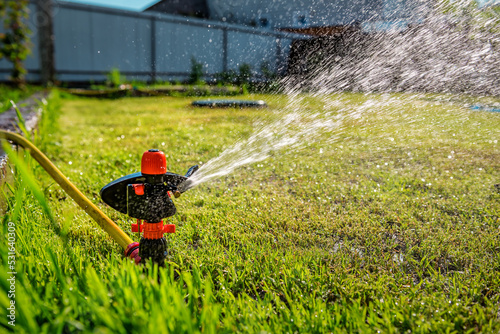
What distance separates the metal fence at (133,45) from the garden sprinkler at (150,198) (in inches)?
284

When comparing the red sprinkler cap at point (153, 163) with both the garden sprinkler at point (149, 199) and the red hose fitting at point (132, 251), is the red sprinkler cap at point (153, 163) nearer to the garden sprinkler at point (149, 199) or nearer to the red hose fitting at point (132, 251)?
the garden sprinkler at point (149, 199)

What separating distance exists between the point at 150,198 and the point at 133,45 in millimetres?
11312

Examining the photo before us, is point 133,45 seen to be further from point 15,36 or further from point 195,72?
point 15,36

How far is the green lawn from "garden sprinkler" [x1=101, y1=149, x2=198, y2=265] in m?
0.11

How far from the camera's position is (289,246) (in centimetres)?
175

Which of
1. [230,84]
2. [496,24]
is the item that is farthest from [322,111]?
[230,84]

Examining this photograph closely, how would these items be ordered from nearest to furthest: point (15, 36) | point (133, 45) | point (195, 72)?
point (15, 36) < point (133, 45) < point (195, 72)

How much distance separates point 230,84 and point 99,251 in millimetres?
9251

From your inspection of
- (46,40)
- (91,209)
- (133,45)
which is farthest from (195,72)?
(91,209)

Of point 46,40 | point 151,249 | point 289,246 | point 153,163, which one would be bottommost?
point 289,246

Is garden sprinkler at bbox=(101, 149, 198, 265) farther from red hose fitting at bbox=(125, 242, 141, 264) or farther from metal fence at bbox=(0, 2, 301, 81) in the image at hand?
metal fence at bbox=(0, 2, 301, 81)

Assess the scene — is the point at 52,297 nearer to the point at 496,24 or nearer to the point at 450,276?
the point at 450,276

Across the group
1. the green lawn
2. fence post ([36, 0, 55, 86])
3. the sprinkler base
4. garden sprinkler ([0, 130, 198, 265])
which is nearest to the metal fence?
fence post ([36, 0, 55, 86])

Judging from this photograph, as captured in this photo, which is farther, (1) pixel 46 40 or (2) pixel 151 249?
(1) pixel 46 40
